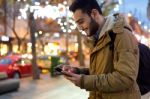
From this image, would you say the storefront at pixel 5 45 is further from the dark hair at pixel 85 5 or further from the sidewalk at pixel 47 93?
the dark hair at pixel 85 5

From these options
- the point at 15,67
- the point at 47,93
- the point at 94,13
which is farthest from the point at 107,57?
the point at 15,67

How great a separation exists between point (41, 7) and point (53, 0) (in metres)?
1.07

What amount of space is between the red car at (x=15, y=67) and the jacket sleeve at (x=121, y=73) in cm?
1992

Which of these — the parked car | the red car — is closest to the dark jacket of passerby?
the parked car

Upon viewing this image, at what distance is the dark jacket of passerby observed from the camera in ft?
9.35

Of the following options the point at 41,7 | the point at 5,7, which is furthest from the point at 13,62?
the point at 5,7

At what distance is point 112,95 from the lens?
294cm

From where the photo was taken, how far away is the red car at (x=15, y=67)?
76.6 feet

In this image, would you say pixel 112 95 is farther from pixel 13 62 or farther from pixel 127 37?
pixel 13 62

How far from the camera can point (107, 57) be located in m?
2.96

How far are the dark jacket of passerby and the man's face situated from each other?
6 cm

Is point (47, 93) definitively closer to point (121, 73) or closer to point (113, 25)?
point (113, 25)

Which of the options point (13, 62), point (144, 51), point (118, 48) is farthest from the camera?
point (13, 62)

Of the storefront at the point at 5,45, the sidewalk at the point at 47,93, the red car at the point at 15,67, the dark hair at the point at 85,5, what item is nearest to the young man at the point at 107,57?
the dark hair at the point at 85,5
